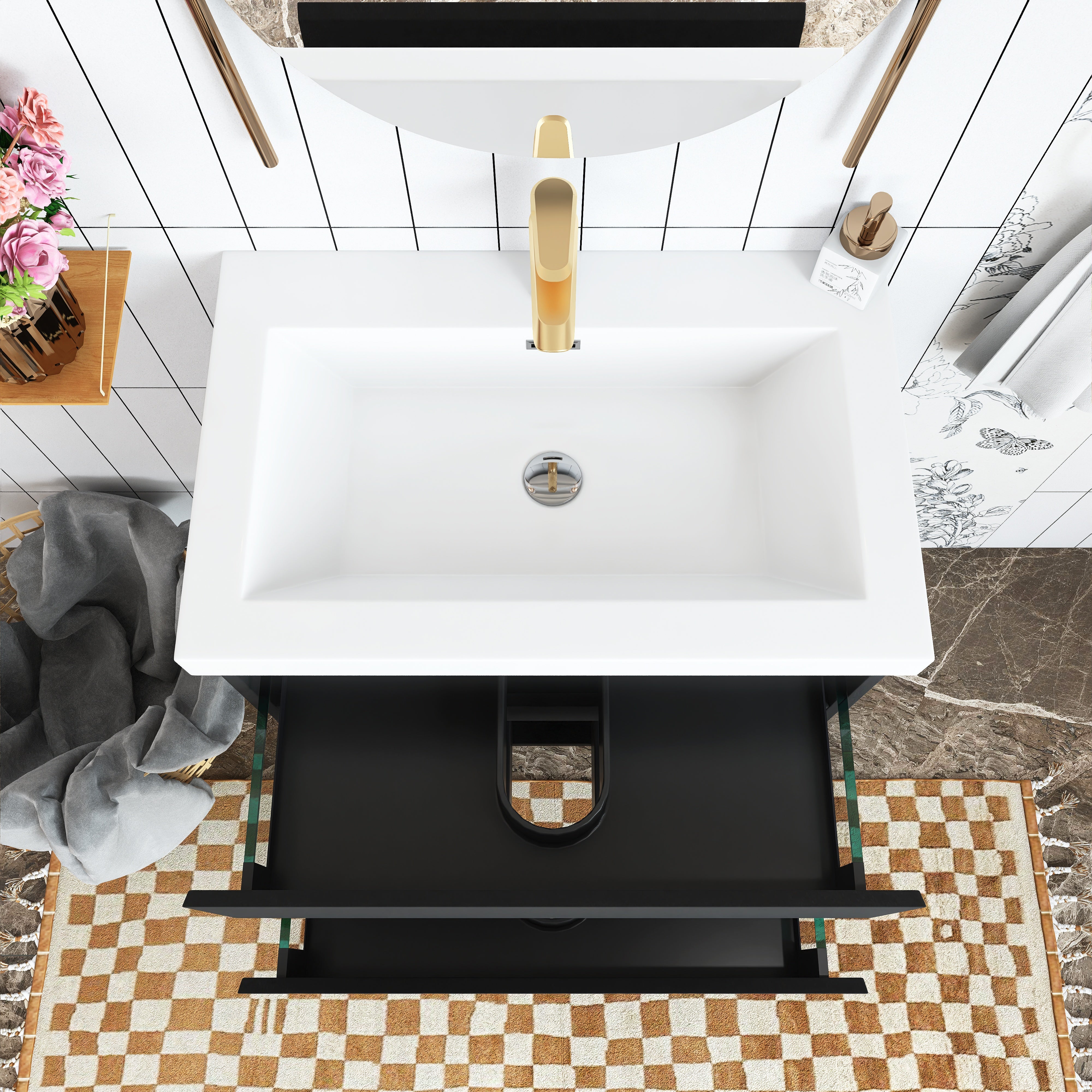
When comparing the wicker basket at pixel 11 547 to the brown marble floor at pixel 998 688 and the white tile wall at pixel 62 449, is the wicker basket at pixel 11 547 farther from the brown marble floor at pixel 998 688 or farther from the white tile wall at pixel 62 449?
the brown marble floor at pixel 998 688

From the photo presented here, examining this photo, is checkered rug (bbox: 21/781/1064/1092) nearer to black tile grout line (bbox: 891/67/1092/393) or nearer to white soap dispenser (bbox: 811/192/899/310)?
black tile grout line (bbox: 891/67/1092/393)

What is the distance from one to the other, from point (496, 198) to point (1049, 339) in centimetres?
64

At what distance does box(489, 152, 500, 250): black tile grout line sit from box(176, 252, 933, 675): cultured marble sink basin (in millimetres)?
28

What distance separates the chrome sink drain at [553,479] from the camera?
927 mm

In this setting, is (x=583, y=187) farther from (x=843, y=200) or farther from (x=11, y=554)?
(x=11, y=554)

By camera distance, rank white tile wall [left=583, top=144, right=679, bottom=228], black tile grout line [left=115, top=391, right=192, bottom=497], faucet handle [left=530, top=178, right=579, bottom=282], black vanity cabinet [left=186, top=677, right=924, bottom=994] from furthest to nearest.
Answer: black tile grout line [left=115, top=391, right=192, bottom=497], black vanity cabinet [left=186, top=677, right=924, bottom=994], white tile wall [left=583, top=144, right=679, bottom=228], faucet handle [left=530, top=178, right=579, bottom=282]

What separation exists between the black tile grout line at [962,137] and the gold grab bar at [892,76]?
0.27ft

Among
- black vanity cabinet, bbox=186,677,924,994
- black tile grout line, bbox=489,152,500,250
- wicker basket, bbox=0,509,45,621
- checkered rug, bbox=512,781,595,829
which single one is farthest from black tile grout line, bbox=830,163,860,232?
wicker basket, bbox=0,509,45,621

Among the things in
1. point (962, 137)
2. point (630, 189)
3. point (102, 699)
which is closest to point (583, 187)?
point (630, 189)

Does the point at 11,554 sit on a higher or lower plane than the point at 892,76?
lower

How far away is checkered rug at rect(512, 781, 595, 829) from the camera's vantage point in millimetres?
1502

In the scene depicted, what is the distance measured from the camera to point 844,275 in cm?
84

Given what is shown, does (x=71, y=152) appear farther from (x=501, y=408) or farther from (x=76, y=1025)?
(x=76, y=1025)

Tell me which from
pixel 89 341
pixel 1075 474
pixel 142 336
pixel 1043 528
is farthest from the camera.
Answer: pixel 1043 528
